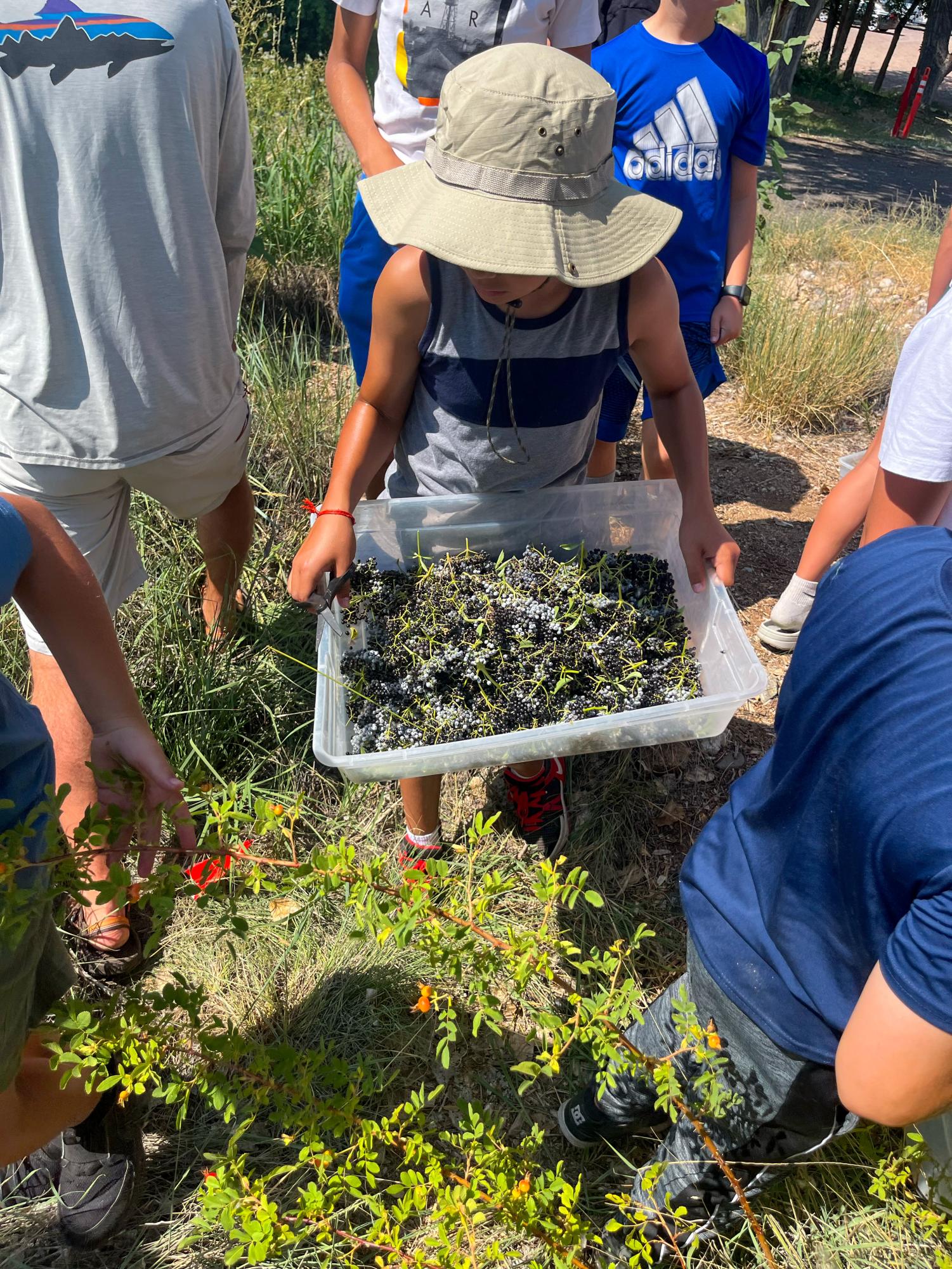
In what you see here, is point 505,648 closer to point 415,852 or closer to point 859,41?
point 415,852

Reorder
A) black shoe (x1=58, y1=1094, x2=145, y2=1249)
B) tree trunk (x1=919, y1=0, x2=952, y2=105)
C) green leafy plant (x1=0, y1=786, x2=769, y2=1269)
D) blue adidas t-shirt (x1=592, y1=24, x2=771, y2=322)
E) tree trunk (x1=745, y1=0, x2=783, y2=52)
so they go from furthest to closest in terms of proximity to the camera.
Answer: tree trunk (x1=919, y1=0, x2=952, y2=105), tree trunk (x1=745, y1=0, x2=783, y2=52), blue adidas t-shirt (x1=592, y1=24, x2=771, y2=322), black shoe (x1=58, y1=1094, x2=145, y2=1249), green leafy plant (x1=0, y1=786, x2=769, y2=1269)

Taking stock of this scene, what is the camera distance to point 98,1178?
1.75m

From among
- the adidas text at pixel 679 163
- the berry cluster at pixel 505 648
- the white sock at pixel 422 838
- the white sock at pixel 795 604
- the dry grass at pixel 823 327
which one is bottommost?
the white sock at pixel 422 838

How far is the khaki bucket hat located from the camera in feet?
4.81

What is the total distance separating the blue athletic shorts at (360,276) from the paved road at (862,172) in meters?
8.14

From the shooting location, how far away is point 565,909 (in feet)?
7.68

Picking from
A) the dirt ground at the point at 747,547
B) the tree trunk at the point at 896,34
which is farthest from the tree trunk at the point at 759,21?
the tree trunk at the point at 896,34

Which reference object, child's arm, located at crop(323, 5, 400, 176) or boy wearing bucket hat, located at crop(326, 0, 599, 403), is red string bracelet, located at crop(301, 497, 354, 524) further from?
child's arm, located at crop(323, 5, 400, 176)

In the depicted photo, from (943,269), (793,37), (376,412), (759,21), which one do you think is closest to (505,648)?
(376,412)

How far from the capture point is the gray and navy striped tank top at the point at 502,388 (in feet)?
5.73

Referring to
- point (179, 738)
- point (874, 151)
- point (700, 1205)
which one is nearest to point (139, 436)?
point (179, 738)

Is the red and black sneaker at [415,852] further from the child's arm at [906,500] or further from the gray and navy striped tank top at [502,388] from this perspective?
the child's arm at [906,500]

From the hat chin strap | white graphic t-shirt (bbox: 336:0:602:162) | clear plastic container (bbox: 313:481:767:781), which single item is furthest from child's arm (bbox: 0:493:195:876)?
white graphic t-shirt (bbox: 336:0:602:162)

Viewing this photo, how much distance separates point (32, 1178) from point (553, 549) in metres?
1.71
